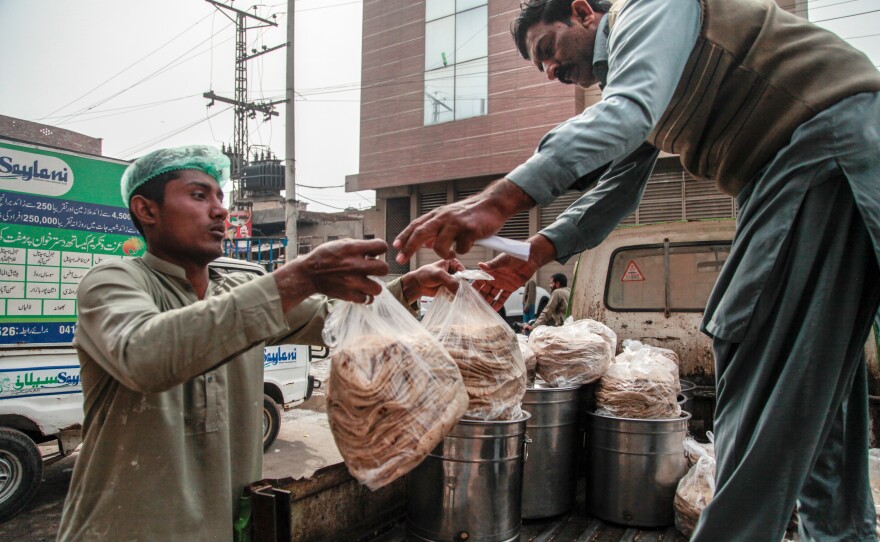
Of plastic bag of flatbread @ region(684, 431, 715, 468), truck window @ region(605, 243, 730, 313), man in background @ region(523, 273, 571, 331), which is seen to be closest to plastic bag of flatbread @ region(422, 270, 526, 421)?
plastic bag of flatbread @ region(684, 431, 715, 468)

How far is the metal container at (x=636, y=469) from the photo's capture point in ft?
9.27

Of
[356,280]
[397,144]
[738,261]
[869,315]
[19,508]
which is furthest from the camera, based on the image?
[397,144]

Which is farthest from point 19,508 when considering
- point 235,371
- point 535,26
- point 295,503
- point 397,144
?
point 397,144

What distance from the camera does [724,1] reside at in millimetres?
1629

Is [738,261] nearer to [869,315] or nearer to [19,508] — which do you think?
[869,315]

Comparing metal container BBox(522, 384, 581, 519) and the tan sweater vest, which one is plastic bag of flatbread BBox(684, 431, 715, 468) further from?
the tan sweater vest

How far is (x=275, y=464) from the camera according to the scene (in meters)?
5.52

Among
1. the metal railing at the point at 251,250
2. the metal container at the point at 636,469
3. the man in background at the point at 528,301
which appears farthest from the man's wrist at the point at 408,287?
the man in background at the point at 528,301

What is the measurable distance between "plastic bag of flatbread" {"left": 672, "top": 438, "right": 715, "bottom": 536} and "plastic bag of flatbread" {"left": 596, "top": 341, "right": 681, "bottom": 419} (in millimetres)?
288

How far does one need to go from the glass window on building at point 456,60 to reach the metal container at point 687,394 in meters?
13.2

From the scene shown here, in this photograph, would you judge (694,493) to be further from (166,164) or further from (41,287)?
(41,287)

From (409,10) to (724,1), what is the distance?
57.5ft

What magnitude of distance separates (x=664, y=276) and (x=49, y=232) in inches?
178

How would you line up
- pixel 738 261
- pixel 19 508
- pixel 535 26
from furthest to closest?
1. pixel 19 508
2. pixel 535 26
3. pixel 738 261
